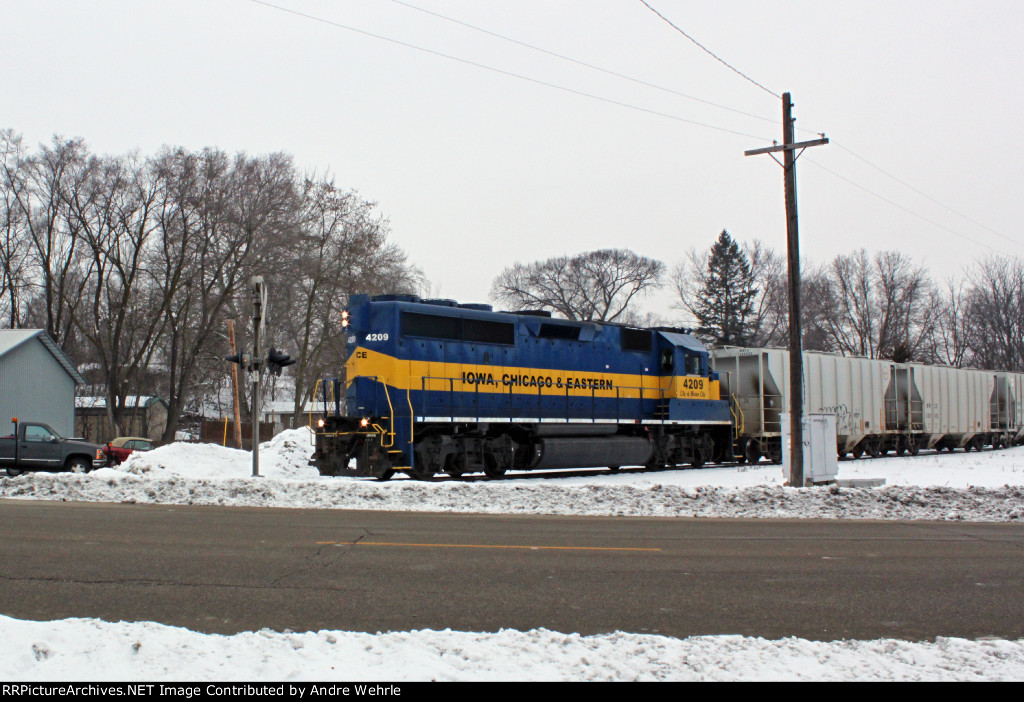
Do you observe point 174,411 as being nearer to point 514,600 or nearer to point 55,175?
point 55,175

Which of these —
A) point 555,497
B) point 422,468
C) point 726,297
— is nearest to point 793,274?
point 555,497

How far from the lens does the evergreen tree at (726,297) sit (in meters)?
64.8

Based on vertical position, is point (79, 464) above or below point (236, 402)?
below

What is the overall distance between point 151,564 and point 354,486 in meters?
7.10

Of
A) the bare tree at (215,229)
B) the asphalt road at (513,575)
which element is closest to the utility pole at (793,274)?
the asphalt road at (513,575)

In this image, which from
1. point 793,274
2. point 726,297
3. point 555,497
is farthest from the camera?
point 726,297

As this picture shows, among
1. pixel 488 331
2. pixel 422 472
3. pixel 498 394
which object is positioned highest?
pixel 488 331

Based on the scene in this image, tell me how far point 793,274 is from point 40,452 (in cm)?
2074

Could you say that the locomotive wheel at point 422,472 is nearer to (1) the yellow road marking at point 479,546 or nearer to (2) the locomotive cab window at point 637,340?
(2) the locomotive cab window at point 637,340

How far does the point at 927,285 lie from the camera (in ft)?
230

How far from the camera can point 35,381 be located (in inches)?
1553

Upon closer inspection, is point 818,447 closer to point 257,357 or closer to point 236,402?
point 257,357

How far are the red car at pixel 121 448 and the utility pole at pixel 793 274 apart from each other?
68.9 ft

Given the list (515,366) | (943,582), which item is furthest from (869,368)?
(943,582)
